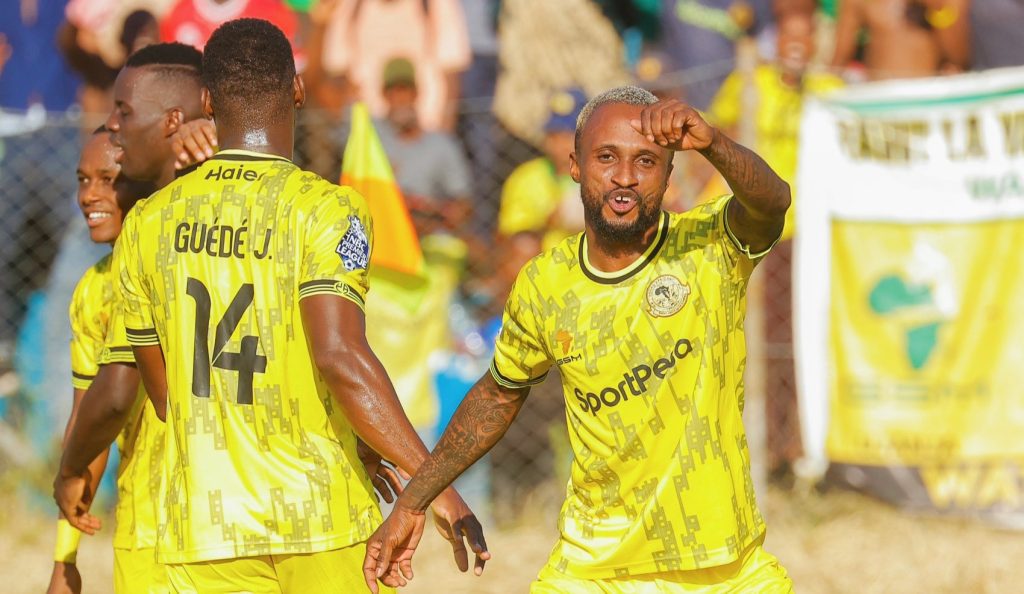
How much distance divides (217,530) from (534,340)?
3.39 ft

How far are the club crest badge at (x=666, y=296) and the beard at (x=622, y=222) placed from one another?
0.48ft

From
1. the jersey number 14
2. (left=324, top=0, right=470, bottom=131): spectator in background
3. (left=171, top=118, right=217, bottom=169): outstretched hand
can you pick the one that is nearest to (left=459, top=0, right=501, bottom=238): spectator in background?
(left=324, top=0, right=470, bottom=131): spectator in background

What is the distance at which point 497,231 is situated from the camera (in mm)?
8797

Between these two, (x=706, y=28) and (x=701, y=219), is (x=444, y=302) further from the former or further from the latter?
(x=701, y=219)

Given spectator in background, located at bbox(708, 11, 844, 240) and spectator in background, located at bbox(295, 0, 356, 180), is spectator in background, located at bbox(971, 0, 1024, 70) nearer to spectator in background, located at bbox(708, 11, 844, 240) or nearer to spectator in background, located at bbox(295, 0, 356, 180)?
spectator in background, located at bbox(708, 11, 844, 240)

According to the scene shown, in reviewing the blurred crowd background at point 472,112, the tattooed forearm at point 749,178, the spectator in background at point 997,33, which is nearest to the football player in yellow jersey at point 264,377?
the tattooed forearm at point 749,178

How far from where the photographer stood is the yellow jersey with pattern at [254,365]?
360 cm

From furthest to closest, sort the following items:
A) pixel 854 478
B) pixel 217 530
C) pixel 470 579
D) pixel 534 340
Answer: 1. pixel 854 478
2. pixel 470 579
3. pixel 534 340
4. pixel 217 530

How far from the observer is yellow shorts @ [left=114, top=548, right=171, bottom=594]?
165 inches

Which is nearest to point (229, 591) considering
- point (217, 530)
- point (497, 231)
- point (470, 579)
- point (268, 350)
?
point (217, 530)

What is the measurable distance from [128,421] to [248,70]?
4.28 feet

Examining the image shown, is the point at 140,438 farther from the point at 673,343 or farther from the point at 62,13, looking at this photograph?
the point at 62,13

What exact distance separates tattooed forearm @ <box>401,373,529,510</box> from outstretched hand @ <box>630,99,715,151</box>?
1019 millimetres

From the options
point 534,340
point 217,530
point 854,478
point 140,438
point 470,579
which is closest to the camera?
point 217,530
